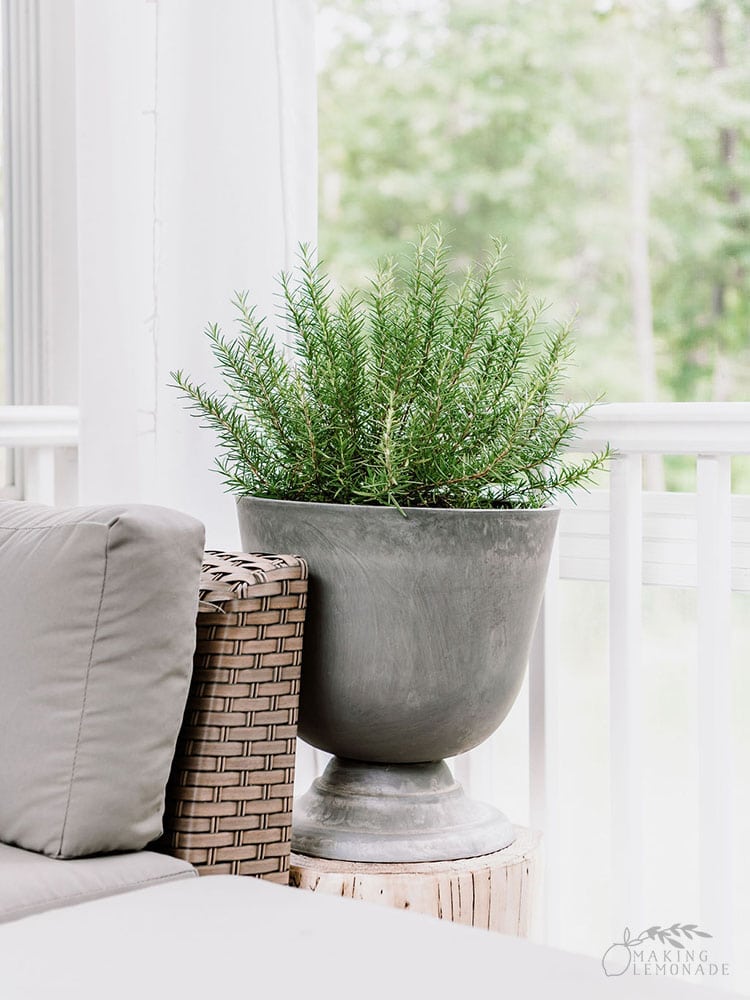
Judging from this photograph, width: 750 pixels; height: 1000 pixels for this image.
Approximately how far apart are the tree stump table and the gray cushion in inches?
7.8

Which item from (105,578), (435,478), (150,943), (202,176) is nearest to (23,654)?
(105,578)

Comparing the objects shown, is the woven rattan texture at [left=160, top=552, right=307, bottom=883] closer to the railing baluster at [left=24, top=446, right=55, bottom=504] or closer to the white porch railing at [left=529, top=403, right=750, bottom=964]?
the white porch railing at [left=529, top=403, right=750, bottom=964]

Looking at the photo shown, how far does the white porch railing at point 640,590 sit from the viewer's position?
1268 millimetres

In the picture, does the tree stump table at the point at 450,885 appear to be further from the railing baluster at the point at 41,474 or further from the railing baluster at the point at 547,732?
the railing baluster at the point at 41,474

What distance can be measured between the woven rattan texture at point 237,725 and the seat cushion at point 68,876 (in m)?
0.07

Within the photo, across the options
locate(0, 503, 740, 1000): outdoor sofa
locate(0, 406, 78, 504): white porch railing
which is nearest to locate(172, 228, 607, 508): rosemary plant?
locate(0, 503, 740, 1000): outdoor sofa

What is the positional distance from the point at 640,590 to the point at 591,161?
6.10m

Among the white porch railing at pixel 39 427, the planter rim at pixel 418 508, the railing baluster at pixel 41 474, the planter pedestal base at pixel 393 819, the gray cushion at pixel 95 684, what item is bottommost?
the planter pedestal base at pixel 393 819

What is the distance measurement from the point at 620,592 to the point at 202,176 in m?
0.74

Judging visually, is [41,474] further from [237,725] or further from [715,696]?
[715,696]

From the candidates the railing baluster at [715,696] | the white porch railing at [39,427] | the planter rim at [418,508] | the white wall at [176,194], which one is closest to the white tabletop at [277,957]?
the planter rim at [418,508]

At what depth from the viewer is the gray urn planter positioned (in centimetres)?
113

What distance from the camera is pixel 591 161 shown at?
6.95 metres

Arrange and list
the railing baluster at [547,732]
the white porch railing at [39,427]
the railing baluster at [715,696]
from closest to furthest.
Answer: the railing baluster at [715,696] < the railing baluster at [547,732] < the white porch railing at [39,427]
